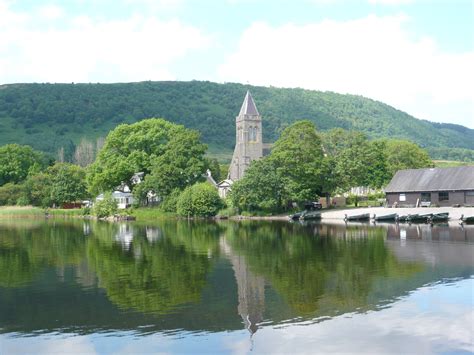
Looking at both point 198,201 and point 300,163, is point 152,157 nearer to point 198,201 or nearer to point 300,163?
point 198,201

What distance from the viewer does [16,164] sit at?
420ft

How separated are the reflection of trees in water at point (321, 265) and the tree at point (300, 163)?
2739 centimetres

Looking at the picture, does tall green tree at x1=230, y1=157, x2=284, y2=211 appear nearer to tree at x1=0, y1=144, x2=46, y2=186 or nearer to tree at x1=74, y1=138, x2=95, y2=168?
tree at x1=0, y1=144, x2=46, y2=186

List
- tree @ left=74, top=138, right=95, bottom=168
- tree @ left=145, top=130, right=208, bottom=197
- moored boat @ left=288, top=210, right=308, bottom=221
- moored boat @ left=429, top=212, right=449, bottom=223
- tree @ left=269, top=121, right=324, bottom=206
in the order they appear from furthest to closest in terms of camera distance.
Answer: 1. tree @ left=74, top=138, right=95, bottom=168
2. tree @ left=145, top=130, right=208, bottom=197
3. tree @ left=269, top=121, right=324, bottom=206
4. moored boat @ left=288, top=210, right=308, bottom=221
5. moored boat @ left=429, top=212, right=449, bottom=223

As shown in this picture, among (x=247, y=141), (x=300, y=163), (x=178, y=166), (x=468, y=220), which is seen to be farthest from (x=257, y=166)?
(x=468, y=220)

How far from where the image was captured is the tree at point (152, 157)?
279 feet

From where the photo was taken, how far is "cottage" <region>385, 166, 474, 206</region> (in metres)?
66.9

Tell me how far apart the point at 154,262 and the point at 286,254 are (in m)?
8.09

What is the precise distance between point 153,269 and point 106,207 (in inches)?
2282

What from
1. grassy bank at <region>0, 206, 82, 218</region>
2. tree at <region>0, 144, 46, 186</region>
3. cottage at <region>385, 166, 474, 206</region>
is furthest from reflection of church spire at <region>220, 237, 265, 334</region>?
tree at <region>0, 144, 46, 186</region>

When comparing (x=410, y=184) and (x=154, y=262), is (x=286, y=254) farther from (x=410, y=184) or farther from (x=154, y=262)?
(x=410, y=184)

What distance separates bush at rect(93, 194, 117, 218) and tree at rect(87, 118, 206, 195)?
3120 millimetres

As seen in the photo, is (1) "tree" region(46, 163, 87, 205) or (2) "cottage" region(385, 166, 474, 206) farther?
(1) "tree" region(46, 163, 87, 205)

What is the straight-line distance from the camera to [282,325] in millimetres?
18531
